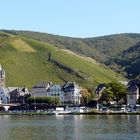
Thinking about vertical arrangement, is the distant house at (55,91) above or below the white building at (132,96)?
above

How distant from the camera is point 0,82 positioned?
609ft

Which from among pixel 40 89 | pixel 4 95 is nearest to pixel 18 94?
pixel 4 95

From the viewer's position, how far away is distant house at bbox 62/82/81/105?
566ft

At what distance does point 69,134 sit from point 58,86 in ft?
374

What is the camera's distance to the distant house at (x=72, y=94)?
17238 cm

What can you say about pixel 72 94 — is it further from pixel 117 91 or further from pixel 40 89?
pixel 117 91

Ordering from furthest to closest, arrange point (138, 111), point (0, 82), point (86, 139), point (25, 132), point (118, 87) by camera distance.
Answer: point (0, 82)
point (118, 87)
point (138, 111)
point (25, 132)
point (86, 139)

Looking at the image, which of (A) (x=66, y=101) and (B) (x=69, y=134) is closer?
(B) (x=69, y=134)

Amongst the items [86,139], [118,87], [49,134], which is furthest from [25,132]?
[118,87]

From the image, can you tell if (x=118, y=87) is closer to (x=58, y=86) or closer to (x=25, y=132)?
(x=58, y=86)

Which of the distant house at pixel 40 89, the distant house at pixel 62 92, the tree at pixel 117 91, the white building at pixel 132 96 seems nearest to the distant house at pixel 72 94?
the distant house at pixel 62 92

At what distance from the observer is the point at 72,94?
17275cm

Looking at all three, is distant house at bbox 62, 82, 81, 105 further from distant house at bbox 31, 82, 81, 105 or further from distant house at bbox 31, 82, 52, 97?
distant house at bbox 31, 82, 52, 97

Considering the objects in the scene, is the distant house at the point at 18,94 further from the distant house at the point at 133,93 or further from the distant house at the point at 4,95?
the distant house at the point at 133,93
